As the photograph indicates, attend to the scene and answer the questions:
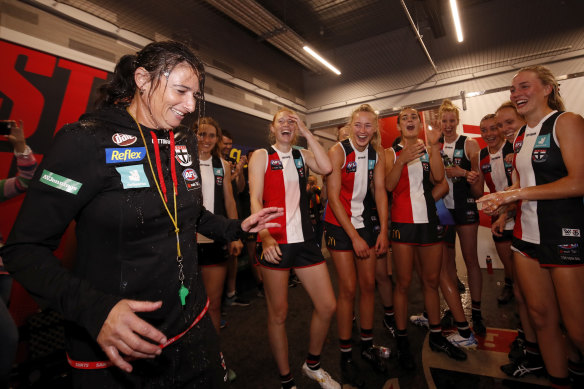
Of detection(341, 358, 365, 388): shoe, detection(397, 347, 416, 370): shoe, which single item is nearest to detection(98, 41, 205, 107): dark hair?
detection(341, 358, 365, 388): shoe

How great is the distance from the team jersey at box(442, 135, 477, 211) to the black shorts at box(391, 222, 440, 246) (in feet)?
3.92

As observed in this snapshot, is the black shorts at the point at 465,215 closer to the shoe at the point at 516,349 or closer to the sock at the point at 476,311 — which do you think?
the sock at the point at 476,311

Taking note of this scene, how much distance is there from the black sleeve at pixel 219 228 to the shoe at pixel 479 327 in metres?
3.19

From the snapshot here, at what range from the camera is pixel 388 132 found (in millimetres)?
8242

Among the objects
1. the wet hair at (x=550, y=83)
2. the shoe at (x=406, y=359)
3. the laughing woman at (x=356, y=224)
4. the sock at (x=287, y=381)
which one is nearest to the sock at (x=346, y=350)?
the laughing woman at (x=356, y=224)

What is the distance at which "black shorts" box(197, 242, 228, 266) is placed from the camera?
8.73 ft

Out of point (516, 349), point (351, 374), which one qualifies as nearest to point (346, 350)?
point (351, 374)

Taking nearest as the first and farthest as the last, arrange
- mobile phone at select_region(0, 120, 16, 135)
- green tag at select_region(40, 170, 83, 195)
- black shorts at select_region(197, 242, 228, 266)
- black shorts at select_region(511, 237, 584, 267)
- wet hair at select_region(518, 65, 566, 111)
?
green tag at select_region(40, 170, 83, 195)
black shorts at select_region(511, 237, 584, 267)
wet hair at select_region(518, 65, 566, 111)
mobile phone at select_region(0, 120, 16, 135)
black shorts at select_region(197, 242, 228, 266)

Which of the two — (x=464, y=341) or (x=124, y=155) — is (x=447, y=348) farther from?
(x=124, y=155)

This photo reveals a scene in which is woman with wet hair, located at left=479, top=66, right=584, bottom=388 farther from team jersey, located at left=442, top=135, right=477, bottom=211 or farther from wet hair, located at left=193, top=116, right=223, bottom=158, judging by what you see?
wet hair, located at left=193, top=116, right=223, bottom=158

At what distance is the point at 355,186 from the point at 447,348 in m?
1.84

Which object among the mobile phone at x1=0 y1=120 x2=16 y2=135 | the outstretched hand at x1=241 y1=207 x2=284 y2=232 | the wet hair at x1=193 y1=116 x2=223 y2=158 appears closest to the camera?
the outstretched hand at x1=241 y1=207 x2=284 y2=232

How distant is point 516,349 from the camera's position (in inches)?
106

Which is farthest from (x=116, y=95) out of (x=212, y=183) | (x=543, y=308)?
(x=543, y=308)
